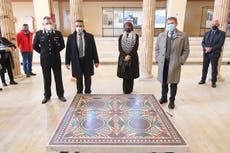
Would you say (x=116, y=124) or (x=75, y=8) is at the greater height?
(x=75, y=8)

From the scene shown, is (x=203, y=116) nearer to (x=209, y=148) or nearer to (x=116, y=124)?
(x=209, y=148)

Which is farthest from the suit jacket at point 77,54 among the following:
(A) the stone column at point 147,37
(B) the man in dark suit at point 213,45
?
(B) the man in dark suit at point 213,45

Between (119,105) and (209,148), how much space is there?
1.36m

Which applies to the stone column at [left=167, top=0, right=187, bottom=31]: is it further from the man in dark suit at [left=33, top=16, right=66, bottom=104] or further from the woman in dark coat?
the man in dark suit at [left=33, top=16, right=66, bottom=104]

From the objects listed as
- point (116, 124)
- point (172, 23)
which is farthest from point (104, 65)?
point (116, 124)

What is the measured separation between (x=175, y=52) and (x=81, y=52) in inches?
64.2

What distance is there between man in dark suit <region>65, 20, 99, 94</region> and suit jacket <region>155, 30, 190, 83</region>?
1.21 metres

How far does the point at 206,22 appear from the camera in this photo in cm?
1312

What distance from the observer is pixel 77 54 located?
3.63m

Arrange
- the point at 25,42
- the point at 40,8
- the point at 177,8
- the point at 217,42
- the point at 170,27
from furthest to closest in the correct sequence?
the point at 40,8
the point at 177,8
the point at 25,42
the point at 217,42
the point at 170,27

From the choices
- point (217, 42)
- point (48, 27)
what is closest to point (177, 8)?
point (217, 42)

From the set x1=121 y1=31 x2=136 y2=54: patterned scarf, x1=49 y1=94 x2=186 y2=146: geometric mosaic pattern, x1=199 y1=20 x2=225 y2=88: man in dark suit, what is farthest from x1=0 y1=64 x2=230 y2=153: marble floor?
x1=121 y1=31 x2=136 y2=54: patterned scarf

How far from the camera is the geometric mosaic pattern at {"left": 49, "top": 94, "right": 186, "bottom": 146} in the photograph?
157 cm

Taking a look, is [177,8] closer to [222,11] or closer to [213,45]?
[222,11]
